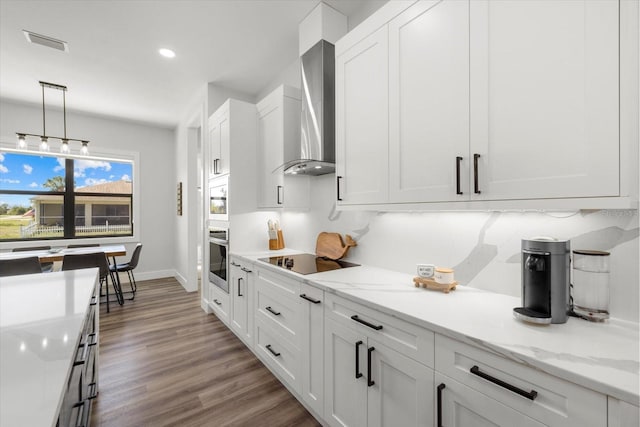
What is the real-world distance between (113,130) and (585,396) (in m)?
6.51

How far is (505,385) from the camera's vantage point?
2.82ft

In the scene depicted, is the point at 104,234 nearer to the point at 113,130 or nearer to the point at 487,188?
the point at 113,130

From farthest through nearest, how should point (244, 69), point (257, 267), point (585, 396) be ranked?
1. point (244, 69)
2. point (257, 267)
3. point (585, 396)

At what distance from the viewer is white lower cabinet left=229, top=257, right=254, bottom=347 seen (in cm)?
252

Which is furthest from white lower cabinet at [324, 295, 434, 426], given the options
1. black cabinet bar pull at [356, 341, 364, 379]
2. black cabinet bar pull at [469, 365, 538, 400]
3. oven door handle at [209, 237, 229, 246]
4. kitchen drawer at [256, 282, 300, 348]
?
oven door handle at [209, 237, 229, 246]

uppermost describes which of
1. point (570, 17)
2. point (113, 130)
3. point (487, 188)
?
point (113, 130)

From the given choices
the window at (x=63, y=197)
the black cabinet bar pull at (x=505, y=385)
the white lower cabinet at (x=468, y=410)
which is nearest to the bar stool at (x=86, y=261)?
the window at (x=63, y=197)

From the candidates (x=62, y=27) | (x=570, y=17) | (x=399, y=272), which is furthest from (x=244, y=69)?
(x=570, y=17)

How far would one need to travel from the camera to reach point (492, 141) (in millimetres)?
1167

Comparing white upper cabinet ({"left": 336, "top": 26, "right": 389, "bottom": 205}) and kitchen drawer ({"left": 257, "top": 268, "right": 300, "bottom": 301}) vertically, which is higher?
white upper cabinet ({"left": 336, "top": 26, "right": 389, "bottom": 205})

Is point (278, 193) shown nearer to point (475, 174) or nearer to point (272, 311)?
point (272, 311)

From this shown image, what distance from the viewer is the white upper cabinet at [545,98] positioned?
2.98 ft

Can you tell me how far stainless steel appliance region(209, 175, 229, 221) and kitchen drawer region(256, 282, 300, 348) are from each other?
1021 millimetres

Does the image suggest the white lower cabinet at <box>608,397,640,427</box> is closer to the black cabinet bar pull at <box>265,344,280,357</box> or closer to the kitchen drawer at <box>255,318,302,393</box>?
the kitchen drawer at <box>255,318,302,393</box>
